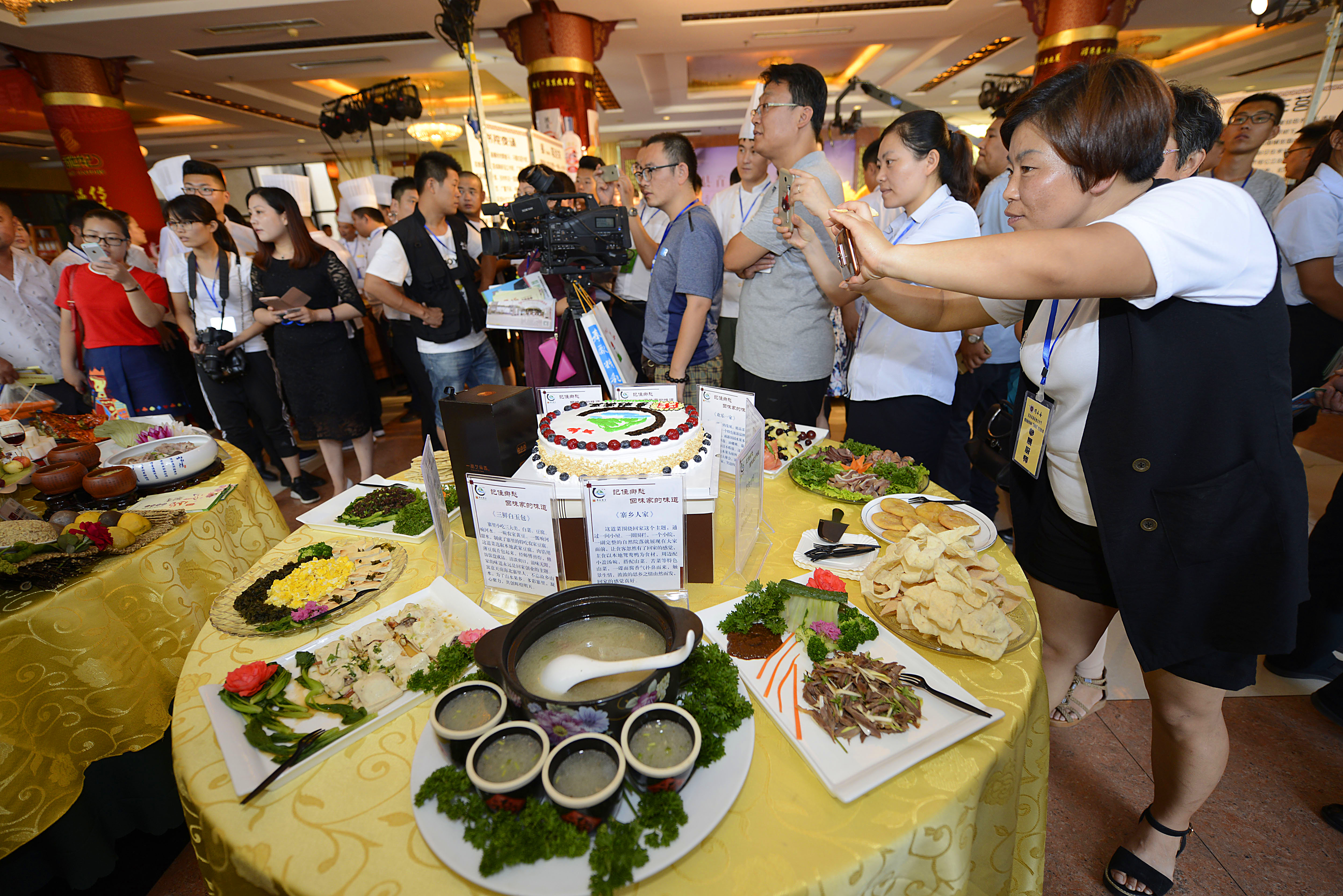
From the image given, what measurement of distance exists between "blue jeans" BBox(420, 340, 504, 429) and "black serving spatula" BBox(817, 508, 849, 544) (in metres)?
2.56

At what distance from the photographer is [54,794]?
132 cm

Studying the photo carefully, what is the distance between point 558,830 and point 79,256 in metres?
4.96

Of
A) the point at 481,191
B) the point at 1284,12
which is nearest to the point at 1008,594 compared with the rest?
the point at 481,191

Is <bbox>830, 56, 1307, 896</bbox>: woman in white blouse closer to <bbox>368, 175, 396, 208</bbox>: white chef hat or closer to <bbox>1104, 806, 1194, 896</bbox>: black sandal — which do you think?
<bbox>1104, 806, 1194, 896</bbox>: black sandal

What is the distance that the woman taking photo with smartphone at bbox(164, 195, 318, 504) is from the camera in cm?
322

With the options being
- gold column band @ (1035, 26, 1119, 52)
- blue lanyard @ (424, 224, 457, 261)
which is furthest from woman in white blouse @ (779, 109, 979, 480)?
gold column band @ (1035, 26, 1119, 52)

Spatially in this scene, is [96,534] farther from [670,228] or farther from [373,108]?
[373,108]

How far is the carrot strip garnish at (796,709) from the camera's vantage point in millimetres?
849

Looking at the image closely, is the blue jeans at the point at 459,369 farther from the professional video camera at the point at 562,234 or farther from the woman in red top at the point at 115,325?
the woman in red top at the point at 115,325

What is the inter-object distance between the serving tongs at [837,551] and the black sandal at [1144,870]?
0.98m

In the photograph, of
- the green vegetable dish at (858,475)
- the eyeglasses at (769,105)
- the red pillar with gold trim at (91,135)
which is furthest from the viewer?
the red pillar with gold trim at (91,135)

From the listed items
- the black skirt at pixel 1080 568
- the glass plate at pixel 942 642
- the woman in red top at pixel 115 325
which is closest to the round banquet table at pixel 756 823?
the glass plate at pixel 942 642

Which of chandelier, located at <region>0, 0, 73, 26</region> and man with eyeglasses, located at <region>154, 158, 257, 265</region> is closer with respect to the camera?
chandelier, located at <region>0, 0, 73, 26</region>

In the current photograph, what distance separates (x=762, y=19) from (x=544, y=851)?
30.9 feet
